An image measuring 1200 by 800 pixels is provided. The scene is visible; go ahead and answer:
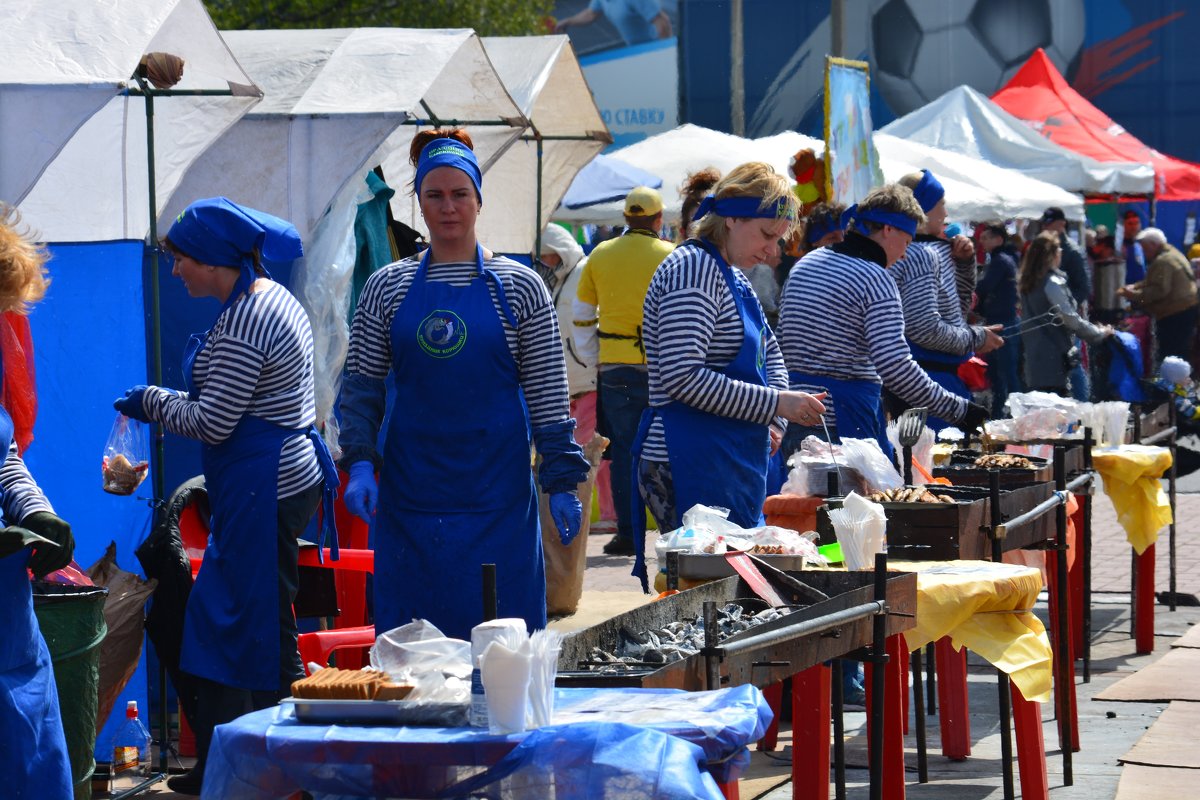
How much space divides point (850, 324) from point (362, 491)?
2.56 meters

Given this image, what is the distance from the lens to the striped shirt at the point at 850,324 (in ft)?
20.9

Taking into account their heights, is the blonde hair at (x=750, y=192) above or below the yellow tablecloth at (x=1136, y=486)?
above

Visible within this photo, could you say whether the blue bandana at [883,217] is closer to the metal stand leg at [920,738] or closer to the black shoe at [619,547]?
the metal stand leg at [920,738]

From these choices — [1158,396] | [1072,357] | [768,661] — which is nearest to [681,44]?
[1072,357]

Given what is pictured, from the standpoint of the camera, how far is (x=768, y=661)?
3525mm

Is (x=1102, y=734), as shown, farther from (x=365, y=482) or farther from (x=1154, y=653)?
(x=365, y=482)

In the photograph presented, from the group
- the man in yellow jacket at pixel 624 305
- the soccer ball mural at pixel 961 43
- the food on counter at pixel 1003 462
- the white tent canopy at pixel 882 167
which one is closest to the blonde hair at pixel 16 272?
the food on counter at pixel 1003 462

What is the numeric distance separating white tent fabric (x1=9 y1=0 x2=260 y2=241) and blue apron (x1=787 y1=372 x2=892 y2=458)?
2333mm

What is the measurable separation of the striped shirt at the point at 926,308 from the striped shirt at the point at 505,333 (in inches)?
141

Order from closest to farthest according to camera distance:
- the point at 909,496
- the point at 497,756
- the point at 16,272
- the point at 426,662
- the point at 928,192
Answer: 1. the point at 497,756
2. the point at 426,662
3. the point at 16,272
4. the point at 909,496
5. the point at 928,192

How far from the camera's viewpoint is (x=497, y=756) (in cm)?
260

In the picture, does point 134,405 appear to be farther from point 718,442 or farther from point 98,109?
point 718,442

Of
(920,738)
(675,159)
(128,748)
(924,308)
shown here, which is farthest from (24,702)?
(675,159)

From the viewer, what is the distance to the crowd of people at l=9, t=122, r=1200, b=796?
14.6ft
